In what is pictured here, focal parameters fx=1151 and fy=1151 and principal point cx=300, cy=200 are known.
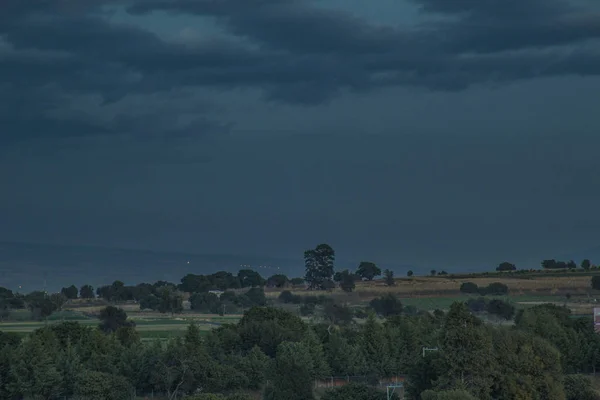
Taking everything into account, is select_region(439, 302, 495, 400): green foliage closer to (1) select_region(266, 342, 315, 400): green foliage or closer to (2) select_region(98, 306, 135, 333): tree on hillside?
(1) select_region(266, 342, 315, 400): green foliage

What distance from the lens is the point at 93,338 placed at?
11856cm

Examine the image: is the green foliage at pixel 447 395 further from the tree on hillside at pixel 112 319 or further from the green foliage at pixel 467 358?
the tree on hillside at pixel 112 319

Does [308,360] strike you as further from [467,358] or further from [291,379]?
[467,358]

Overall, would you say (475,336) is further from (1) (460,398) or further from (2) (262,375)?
(2) (262,375)

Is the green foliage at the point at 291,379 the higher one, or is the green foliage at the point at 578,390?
the green foliage at the point at 291,379

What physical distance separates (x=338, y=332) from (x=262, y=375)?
79.6 ft

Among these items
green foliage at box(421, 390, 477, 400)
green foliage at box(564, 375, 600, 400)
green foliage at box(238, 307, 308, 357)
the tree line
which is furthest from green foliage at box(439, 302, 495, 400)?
green foliage at box(238, 307, 308, 357)

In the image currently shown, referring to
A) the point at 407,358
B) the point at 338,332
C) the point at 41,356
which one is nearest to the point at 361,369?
the point at 407,358

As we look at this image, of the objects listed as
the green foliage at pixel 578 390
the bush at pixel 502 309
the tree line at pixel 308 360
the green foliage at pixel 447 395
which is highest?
the bush at pixel 502 309

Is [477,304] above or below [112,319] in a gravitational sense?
above

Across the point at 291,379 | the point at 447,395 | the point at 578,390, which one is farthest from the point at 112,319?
the point at 447,395

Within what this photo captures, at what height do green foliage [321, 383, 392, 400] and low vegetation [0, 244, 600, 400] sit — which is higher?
low vegetation [0, 244, 600, 400]

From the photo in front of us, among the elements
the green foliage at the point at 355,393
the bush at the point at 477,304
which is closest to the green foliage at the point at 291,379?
the green foliage at the point at 355,393

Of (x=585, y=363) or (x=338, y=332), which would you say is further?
(x=338, y=332)
